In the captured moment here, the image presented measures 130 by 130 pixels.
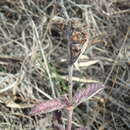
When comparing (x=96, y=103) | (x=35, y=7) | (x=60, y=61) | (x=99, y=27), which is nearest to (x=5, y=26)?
(x=35, y=7)

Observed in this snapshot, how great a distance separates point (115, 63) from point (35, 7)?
65cm

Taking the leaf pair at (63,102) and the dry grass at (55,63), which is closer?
the leaf pair at (63,102)

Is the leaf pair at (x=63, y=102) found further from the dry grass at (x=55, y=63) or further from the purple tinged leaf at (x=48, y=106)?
the dry grass at (x=55, y=63)

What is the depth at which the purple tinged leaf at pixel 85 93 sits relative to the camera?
103 cm

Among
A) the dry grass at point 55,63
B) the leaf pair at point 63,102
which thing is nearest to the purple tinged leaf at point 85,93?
the leaf pair at point 63,102

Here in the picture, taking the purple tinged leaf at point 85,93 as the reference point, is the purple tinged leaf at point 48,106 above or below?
below

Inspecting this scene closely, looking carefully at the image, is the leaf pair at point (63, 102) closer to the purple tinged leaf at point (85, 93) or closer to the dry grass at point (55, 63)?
the purple tinged leaf at point (85, 93)

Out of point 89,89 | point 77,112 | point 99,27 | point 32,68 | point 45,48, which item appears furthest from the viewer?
point 99,27

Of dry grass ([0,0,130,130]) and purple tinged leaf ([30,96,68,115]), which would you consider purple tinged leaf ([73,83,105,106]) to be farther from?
dry grass ([0,0,130,130])

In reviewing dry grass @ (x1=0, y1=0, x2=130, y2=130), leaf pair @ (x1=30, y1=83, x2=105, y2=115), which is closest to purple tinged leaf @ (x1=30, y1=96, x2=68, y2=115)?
leaf pair @ (x1=30, y1=83, x2=105, y2=115)

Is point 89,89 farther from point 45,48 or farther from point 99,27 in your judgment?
point 99,27

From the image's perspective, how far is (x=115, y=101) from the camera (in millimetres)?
1561

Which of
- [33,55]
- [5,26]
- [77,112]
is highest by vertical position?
[5,26]

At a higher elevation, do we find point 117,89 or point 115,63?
point 115,63
